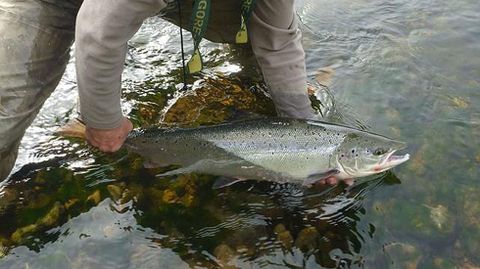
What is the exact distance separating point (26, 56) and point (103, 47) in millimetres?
733

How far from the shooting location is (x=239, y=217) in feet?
11.1

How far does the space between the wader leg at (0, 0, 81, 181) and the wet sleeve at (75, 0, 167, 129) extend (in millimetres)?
457

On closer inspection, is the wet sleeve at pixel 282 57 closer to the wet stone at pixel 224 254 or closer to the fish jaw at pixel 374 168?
the fish jaw at pixel 374 168

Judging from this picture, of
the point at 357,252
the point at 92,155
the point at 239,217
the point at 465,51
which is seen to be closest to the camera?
the point at 357,252

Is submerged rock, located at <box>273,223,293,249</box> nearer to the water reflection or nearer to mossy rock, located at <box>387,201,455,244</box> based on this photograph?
the water reflection

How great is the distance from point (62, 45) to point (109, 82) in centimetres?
70

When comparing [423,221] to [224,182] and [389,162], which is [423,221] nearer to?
[389,162]

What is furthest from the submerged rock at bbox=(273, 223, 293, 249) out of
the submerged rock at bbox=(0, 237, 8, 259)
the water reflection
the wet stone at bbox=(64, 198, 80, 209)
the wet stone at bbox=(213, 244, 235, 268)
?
the submerged rock at bbox=(0, 237, 8, 259)

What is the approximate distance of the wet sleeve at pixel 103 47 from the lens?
2.75m

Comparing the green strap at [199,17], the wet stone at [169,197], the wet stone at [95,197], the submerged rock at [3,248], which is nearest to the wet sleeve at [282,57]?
the green strap at [199,17]

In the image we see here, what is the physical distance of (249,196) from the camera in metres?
3.51

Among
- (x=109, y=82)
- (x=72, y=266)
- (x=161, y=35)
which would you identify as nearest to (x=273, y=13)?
(x=109, y=82)

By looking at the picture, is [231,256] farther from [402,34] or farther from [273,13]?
[402,34]

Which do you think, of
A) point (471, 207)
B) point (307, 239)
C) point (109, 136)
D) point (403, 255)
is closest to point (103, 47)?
point (109, 136)
